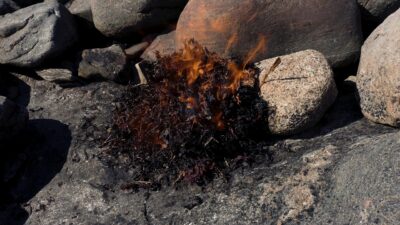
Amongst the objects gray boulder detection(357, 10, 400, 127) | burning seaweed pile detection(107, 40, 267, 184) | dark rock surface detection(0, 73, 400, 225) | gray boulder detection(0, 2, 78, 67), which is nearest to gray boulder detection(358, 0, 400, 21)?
gray boulder detection(357, 10, 400, 127)

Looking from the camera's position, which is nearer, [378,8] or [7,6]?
[378,8]

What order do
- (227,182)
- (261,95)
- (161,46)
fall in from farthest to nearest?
(161,46) → (261,95) → (227,182)

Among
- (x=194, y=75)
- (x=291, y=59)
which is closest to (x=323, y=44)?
(x=291, y=59)

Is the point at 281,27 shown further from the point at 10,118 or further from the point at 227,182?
the point at 10,118

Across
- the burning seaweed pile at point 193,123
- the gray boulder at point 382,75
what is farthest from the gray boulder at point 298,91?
the gray boulder at point 382,75

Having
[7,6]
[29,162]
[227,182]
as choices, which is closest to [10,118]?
[29,162]

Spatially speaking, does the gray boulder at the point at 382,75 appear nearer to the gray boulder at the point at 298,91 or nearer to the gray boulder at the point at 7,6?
the gray boulder at the point at 298,91

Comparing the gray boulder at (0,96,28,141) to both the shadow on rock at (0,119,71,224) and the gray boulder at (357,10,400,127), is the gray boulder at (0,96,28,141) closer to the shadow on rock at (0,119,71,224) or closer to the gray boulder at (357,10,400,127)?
the shadow on rock at (0,119,71,224)
